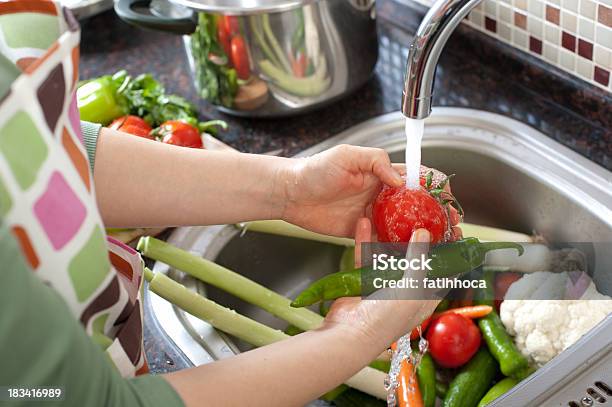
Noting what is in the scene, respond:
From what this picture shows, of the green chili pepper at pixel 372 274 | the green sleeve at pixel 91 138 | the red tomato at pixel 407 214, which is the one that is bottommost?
the green chili pepper at pixel 372 274

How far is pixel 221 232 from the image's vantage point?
1291 millimetres

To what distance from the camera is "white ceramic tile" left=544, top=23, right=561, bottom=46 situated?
1.26 m

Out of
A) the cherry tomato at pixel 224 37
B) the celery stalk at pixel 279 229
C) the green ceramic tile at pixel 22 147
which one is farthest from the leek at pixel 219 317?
the green ceramic tile at pixel 22 147

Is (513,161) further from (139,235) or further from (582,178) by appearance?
(139,235)

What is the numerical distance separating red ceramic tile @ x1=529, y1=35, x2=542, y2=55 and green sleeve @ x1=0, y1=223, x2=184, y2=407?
3.25ft

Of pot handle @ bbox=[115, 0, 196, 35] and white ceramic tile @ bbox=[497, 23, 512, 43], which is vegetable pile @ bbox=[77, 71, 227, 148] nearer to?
pot handle @ bbox=[115, 0, 196, 35]

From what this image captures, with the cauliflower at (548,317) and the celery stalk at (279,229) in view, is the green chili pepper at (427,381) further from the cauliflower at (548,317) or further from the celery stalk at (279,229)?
the celery stalk at (279,229)

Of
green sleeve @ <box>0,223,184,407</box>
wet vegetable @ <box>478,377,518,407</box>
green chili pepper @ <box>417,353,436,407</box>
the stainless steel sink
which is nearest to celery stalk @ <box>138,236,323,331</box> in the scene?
the stainless steel sink

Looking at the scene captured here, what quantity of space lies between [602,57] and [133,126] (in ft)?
2.62

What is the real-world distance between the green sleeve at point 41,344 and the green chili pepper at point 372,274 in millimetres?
441

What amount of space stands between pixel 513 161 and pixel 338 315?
0.54 metres

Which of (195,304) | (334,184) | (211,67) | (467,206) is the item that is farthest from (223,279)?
(467,206)

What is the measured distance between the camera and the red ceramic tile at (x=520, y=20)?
132cm

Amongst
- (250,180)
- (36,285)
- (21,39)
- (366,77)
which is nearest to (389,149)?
(366,77)
